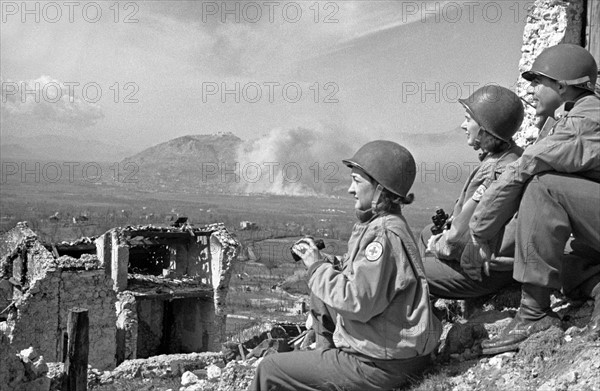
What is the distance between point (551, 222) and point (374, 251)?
4.25 feet

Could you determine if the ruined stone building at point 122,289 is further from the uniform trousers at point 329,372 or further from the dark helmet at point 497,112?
the dark helmet at point 497,112

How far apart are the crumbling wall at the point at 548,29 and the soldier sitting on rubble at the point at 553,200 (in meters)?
3.57

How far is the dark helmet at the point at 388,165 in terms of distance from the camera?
167 inches

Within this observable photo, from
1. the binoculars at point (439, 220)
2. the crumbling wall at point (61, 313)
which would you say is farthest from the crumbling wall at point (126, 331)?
the binoculars at point (439, 220)

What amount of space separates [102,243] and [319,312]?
56.8 ft

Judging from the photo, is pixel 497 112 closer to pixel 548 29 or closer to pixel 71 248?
pixel 548 29

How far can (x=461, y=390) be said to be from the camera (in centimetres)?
441

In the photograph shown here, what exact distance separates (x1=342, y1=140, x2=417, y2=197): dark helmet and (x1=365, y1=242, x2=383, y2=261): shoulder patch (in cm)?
46

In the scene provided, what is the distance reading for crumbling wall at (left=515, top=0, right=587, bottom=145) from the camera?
8227 millimetres

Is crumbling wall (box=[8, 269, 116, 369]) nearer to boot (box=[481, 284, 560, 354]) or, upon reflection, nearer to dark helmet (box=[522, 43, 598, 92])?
boot (box=[481, 284, 560, 354])

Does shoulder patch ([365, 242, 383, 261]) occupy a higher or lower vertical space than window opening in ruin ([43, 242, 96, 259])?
higher

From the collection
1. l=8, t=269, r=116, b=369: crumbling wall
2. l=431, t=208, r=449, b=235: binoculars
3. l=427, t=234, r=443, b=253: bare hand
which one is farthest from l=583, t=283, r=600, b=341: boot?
l=8, t=269, r=116, b=369: crumbling wall

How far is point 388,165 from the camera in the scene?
4.23 metres

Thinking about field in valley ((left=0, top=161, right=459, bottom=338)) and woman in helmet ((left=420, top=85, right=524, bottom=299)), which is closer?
woman in helmet ((left=420, top=85, right=524, bottom=299))
